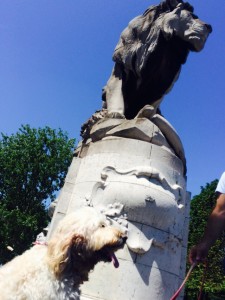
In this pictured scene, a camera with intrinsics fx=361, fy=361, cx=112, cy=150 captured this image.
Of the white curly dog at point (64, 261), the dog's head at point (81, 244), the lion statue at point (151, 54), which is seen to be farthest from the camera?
the lion statue at point (151, 54)

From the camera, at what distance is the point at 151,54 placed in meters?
7.55

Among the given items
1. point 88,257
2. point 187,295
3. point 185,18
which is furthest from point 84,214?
point 187,295

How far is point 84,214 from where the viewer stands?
341 cm

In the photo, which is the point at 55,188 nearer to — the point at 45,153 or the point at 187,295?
the point at 45,153

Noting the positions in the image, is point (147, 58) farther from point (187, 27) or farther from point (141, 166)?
point (141, 166)

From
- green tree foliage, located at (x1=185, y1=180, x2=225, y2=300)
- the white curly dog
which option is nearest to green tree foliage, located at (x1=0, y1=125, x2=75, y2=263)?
green tree foliage, located at (x1=185, y1=180, x2=225, y2=300)

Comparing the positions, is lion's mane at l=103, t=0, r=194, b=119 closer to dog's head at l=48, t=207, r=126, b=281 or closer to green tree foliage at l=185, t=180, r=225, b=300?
dog's head at l=48, t=207, r=126, b=281

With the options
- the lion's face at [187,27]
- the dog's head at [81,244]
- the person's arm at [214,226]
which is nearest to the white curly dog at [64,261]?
the dog's head at [81,244]

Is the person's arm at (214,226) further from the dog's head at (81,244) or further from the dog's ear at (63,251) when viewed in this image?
the dog's ear at (63,251)

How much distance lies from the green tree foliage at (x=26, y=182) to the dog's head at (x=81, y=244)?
20.0m

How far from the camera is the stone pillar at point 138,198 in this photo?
502 centimetres

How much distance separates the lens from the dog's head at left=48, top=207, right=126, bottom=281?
3152mm

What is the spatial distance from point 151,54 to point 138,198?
3482 millimetres

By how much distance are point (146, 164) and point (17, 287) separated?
3.35 meters
